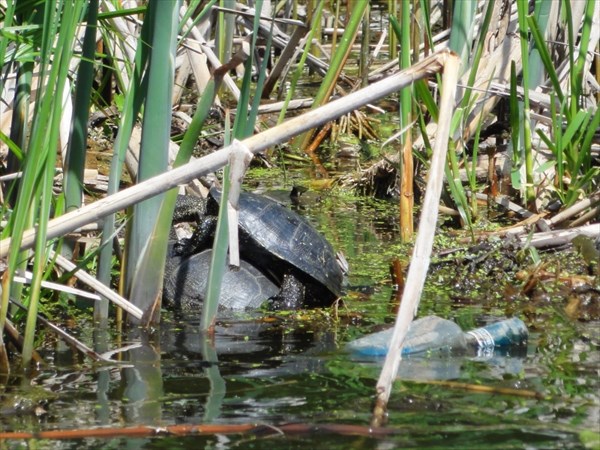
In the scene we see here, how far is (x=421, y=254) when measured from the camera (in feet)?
8.79

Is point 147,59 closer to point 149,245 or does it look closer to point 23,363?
point 149,245

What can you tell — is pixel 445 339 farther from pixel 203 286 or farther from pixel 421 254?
pixel 203 286

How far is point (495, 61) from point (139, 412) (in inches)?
149

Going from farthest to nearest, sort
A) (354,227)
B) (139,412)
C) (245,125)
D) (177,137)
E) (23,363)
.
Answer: (177,137)
(354,227)
(245,125)
(23,363)
(139,412)

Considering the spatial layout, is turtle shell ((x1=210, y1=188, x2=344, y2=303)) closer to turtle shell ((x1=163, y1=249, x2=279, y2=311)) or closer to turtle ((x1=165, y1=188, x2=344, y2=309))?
turtle ((x1=165, y1=188, x2=344, y2=309))

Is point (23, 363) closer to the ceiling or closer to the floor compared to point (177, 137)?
closer to the floor

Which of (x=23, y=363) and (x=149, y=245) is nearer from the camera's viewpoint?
(x=23, y=363)

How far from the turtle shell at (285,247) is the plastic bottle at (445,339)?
829mm

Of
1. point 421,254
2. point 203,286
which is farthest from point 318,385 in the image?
point 203,286

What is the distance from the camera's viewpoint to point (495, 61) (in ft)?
19.7

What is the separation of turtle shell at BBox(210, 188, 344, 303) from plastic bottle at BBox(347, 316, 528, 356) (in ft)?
2.72

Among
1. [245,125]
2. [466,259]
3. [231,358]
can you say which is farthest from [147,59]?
[466,259]

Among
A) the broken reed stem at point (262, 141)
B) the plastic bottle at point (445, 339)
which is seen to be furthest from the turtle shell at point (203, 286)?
the broken reed stem at point (262, 141)

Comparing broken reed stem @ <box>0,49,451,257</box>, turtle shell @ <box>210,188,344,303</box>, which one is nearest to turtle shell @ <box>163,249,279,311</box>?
turtle shell @ <box>210,188,344,303</box>
